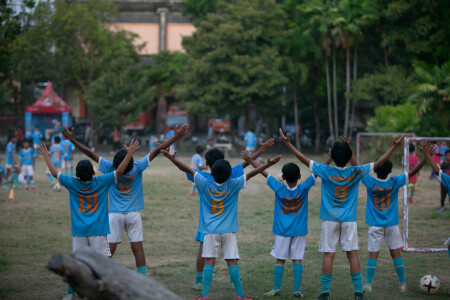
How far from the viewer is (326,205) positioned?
673 cm

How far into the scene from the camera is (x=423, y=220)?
12.8m

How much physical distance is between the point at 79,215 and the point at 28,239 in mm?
4306

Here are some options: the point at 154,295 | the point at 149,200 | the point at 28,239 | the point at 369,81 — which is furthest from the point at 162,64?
the point at 154,295

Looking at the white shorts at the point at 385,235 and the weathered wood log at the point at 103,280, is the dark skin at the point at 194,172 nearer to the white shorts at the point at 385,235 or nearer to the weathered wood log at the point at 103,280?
the white shorts at the point at 385,235

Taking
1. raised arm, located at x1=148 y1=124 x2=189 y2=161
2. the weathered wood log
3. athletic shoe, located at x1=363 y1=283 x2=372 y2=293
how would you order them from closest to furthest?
the weathered wood log, raised arm, located at x1=148 y1=124 x2=189 y2=161, athletic shoe, located at x1=363 y1=283 x2=372 y2=293

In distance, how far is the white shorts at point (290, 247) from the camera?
6.93 m

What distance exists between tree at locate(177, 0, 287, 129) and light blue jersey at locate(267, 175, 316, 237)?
25104mm

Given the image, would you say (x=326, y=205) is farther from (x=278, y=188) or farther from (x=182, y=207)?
(x=182, y=207)

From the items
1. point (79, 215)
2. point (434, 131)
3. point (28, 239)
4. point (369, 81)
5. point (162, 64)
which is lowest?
point (28, 239)

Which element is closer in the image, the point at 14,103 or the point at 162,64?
the point at 14,103

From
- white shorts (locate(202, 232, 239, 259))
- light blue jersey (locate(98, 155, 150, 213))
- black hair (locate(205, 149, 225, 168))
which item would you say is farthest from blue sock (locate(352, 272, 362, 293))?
light blue jersey (locate(98, 155, 150, 213))

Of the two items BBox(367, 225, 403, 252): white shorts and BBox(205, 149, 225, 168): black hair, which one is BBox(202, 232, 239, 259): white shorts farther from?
BBox(367, 225, 403, 252): white shorts

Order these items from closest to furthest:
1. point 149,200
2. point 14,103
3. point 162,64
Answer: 1. point 149,200
2. point 14,103
3. point 162,64

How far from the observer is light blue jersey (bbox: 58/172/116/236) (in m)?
6.62
